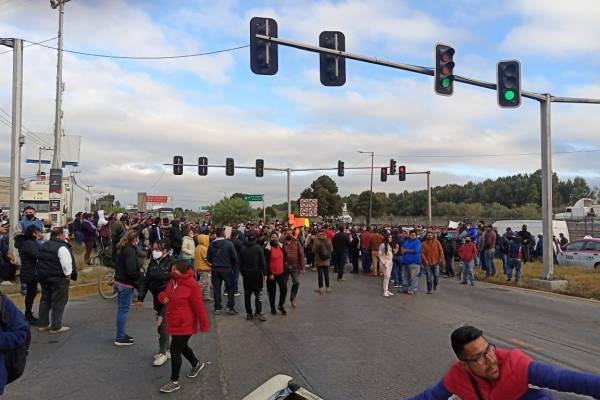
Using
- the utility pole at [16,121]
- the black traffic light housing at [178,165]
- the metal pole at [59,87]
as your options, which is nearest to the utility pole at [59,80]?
the metal pole at [59,87]

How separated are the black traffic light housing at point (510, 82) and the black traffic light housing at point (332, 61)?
4263 millimetres

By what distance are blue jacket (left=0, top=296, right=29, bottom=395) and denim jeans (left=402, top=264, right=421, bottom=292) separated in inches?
476

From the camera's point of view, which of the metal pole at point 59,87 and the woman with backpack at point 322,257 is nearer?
the woman with backpack at point 322,257

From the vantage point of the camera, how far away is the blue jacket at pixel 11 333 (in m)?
3.51

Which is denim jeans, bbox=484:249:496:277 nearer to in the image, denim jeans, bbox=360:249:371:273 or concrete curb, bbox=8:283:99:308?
denim jeans, bbox=360:249:371:273

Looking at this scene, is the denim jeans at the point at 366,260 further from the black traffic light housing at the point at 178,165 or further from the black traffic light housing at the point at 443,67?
the black traffic light housing at the point at 178,165

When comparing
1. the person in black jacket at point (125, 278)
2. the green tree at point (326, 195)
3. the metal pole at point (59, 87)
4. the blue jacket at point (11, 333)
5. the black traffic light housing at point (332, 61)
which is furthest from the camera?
the green tree at point (326, 195)

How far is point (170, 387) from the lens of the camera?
6234mm

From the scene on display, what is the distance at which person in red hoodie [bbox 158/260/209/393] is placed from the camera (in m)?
6.48

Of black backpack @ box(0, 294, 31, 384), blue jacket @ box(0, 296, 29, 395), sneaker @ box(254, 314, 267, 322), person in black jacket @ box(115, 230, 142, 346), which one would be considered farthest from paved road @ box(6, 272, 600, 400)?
blue jacket @ box(0, 296, 29, 395)

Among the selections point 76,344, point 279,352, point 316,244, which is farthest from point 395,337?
point 316,244

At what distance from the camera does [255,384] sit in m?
6.40

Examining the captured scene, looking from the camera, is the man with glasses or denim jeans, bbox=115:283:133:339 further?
denim jeans, bbox=115:283:133:339

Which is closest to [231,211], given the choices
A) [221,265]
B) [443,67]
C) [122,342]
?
[443,67]
